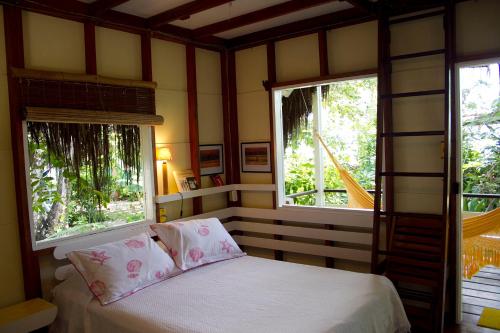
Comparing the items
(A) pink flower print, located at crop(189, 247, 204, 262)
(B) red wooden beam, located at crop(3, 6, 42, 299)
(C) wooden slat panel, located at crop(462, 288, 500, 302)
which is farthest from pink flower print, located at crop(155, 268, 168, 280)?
(C) wooden slat panel, located at crop(462, 288, 500, 302)

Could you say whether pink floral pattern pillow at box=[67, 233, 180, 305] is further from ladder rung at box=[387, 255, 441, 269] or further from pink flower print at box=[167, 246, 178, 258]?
ladder rung at box=[387, 255, 441, 269]

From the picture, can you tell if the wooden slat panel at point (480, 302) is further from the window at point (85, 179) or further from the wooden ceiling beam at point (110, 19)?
the wooden ceiling beam at point (110, 19)

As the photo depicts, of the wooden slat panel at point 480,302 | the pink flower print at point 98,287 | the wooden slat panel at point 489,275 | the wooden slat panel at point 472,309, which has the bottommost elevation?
the wooden slat panel at point 489,275

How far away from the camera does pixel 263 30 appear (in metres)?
4.06

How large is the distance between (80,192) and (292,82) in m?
2.16

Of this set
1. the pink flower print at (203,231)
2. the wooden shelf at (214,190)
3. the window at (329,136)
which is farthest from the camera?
the window at (329,136)

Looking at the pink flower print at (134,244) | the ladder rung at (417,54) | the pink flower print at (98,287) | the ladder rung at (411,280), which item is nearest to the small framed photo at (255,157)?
the ladder rung at (417,54)

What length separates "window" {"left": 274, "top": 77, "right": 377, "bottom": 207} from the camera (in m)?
4.96

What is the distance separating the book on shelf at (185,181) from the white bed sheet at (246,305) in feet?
3.44

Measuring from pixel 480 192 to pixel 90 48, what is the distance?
4638 millimetres

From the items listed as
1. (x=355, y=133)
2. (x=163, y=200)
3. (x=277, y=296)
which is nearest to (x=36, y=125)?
(x=163, y=200)

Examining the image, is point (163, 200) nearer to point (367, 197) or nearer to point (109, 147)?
point (109, 147)

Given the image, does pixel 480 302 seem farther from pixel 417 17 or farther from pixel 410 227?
pixel 417 17

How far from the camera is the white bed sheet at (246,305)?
84.4 inches
